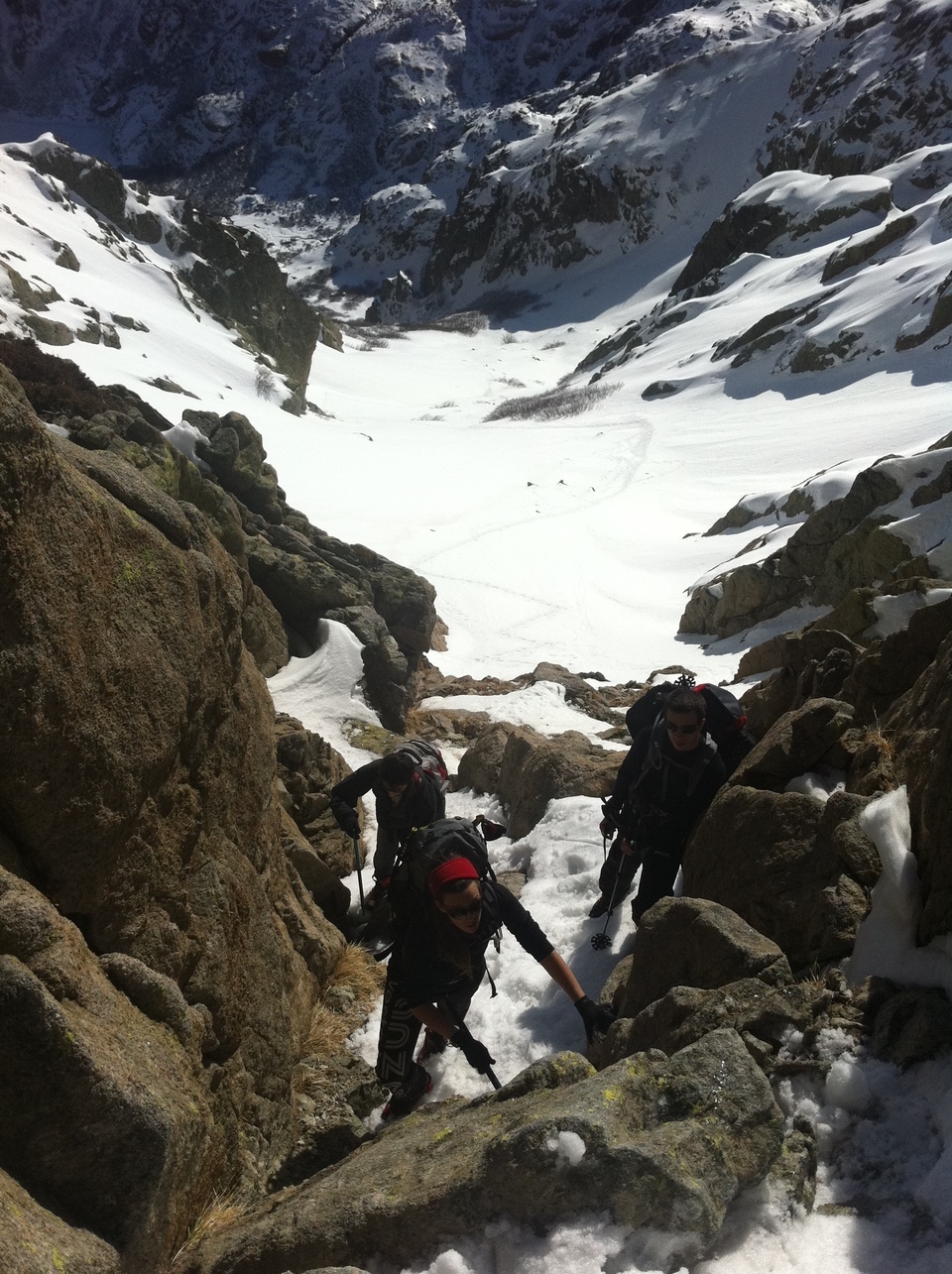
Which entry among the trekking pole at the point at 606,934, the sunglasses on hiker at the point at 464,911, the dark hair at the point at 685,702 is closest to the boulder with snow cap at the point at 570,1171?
the sunglasses on hiker at the point at 464,911

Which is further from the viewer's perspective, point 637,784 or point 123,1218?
point 637,784

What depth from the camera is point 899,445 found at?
2612 centimetres

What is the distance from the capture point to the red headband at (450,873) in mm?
3525

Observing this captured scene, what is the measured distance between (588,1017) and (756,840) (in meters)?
1.24

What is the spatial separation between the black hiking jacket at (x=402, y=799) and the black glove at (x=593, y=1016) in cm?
152

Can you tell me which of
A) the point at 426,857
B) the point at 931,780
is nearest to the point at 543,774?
the point at 426,857

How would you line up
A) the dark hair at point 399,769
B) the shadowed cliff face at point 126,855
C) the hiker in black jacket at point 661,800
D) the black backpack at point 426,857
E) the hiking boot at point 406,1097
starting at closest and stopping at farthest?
the shadowed cliff face at point 126,855 → the black backpack at point 426,857 → the hiking boot at point 406,1097 → the hiker in black jacket at point 661,800 → the dark hair at point 399,769

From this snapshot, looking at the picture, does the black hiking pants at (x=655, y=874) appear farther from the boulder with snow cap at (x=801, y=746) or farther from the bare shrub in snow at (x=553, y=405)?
the bare shrub in snow at (x=553, y=405)

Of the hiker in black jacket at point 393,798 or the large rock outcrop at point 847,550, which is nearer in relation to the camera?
the hiker in black jacket at point 393,798

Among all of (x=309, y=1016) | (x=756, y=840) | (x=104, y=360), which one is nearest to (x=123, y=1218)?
(x=309, y=1016)

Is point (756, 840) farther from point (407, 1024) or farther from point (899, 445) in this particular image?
point (899, 445)

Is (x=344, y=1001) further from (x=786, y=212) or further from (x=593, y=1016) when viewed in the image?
(x=786, y=212)

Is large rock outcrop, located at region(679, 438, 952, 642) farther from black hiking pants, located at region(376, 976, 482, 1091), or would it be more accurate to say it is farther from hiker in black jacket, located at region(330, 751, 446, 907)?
black hiking pants, located at region(376, 976, 482, 1091)

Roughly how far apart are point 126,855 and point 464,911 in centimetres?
142
